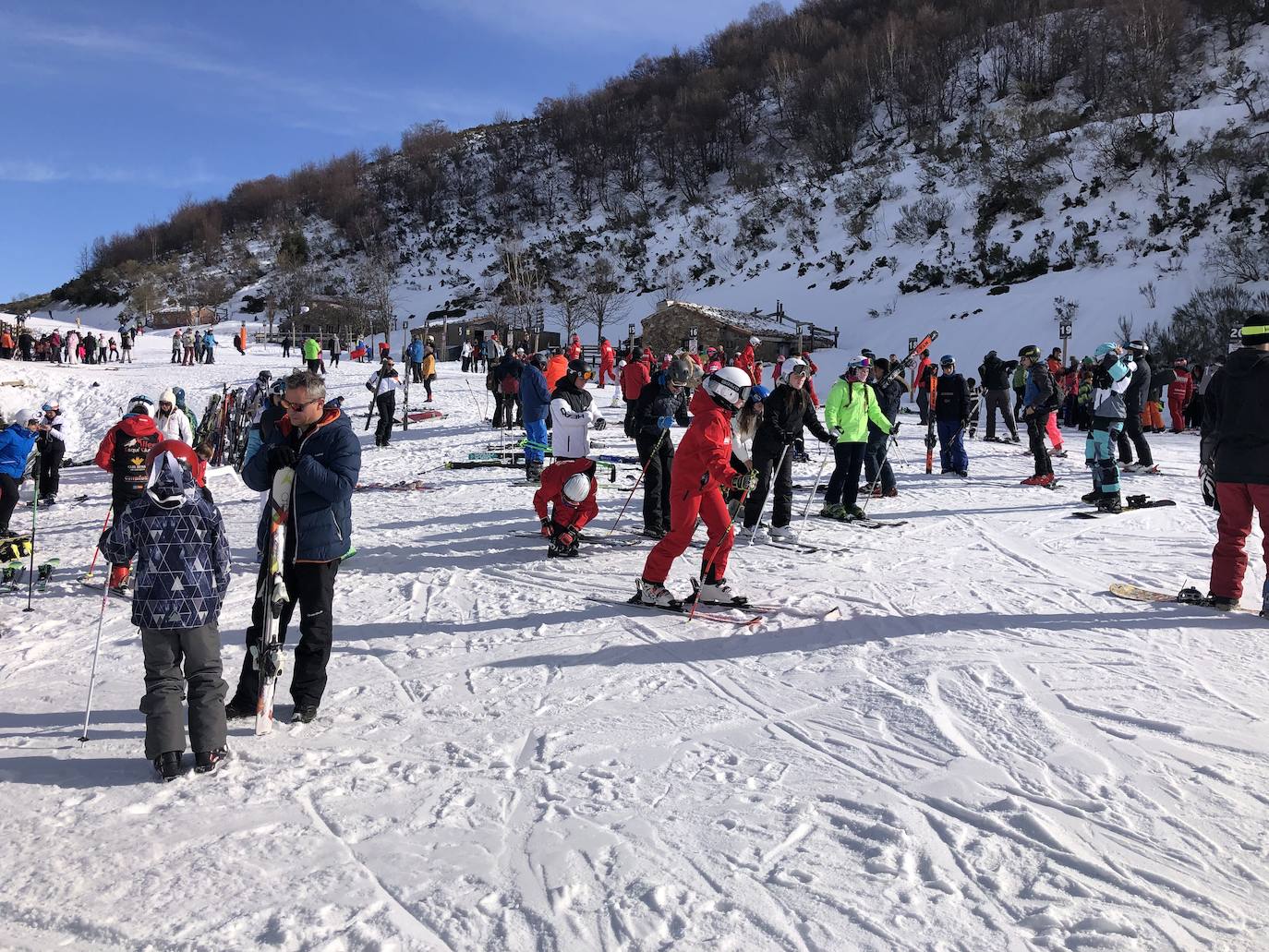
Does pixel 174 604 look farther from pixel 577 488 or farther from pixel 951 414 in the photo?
pixel 951 414

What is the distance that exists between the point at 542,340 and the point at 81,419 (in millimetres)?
27210

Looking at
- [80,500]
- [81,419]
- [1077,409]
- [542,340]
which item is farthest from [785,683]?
[542,340]

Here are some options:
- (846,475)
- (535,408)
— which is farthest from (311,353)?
(846,475)

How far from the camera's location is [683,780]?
3646mm

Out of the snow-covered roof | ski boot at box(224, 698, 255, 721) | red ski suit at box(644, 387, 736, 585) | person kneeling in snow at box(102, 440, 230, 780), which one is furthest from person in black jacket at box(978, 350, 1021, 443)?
the snow-covered roof

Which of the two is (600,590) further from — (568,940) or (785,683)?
(568,940)

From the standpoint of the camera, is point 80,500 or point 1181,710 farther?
point 80,500

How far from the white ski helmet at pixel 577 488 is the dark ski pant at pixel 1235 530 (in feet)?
15.7

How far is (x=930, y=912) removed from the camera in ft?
Result: 8.93

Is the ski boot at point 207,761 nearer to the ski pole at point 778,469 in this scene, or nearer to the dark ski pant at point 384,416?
the ski pole at point 778,469

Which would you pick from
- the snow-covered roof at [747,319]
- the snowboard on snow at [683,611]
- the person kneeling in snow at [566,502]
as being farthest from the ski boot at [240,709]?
the snow-covered roof at [747,319]

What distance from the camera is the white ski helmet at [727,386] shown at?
5859mm

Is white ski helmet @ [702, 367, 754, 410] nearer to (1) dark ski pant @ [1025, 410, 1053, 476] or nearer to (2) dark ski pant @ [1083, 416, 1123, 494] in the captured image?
(2) dark ski pant @ [1083, 416, 1123, 494]

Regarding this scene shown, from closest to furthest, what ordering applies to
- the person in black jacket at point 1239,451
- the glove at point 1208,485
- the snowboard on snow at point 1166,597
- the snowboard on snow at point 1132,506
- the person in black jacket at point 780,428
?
the person in black jacket at point 1239,451, the snowboard on snow at point 1166,597, the glove at point 1208,485, the person in black jacket at point 780,428, the snowboard on snow at point 1132,506
